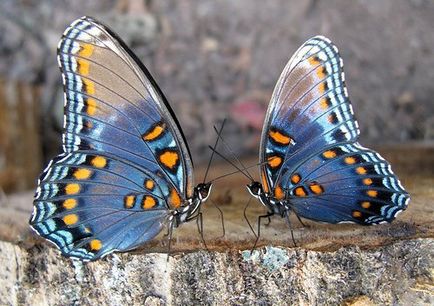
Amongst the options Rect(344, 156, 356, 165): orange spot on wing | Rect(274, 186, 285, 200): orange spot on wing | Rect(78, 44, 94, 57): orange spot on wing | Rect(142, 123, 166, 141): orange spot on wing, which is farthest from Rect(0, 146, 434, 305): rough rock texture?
Rect(78, 44, 94, 57): orange spot on wing

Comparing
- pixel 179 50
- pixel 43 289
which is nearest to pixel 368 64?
pixel 179 50

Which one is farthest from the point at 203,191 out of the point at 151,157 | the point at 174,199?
the point at 151,157

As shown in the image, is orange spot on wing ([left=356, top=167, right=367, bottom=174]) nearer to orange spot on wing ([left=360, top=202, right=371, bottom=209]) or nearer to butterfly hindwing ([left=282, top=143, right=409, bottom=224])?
butterfly hindwing ([left=282, top=143, right=409, bottom=224])

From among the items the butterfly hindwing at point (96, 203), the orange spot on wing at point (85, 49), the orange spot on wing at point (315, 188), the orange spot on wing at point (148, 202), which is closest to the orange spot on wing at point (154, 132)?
the butterfly hindwing at point (96, 203)

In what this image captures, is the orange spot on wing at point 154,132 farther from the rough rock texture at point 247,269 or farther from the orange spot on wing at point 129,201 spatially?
the rough rock texture at point 247,269

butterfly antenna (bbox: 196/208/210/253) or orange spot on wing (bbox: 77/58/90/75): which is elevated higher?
orange spot on wing (bbox: 77/58/90/75)

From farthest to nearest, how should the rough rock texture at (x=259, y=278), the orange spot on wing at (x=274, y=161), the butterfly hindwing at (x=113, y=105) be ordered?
the orange spot on wing at (x=274, y=161), the butterfly hindwing at (x=113, y=105), the rough rock texture at (x=259, y=278)

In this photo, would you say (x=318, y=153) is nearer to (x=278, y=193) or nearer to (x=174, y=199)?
(x=278, y=193)
